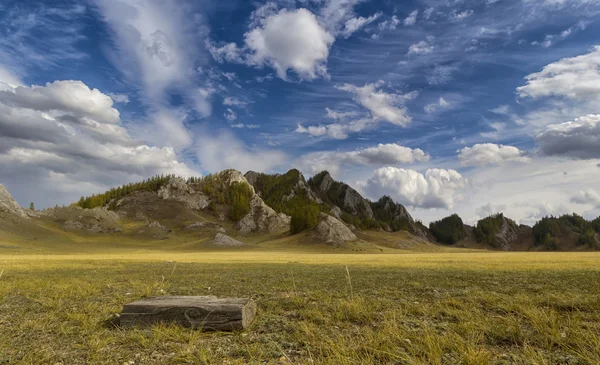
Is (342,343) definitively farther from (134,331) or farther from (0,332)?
(0,332)

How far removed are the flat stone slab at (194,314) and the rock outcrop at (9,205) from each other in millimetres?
162521

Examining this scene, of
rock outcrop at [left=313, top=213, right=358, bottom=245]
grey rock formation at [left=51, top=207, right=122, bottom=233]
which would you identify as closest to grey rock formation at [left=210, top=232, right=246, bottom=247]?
rock outcrop at [left=313, top=213, right=358, bottom=245]

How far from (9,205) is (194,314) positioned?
17187 cm

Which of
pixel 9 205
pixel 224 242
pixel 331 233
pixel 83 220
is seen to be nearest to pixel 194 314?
pixel 224 242

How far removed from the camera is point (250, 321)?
9648mm

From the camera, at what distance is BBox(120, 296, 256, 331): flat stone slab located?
890cm

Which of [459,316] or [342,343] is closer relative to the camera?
[342,343]

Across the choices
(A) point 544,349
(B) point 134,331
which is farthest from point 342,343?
(B) point 134,331

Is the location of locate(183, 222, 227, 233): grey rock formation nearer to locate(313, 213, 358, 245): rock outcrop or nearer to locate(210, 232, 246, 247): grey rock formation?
locate(210, 232, 246, 247): grey rock formation

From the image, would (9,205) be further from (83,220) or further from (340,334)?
(340,334)

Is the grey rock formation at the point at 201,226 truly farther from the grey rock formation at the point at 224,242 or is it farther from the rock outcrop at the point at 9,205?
the rock outcrop at the point at 9,205

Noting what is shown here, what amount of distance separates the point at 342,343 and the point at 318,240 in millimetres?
130289

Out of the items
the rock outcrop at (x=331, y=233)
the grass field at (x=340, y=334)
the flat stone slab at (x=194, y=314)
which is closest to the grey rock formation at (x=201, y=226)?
the rock outcrop at (x=331, y=233)

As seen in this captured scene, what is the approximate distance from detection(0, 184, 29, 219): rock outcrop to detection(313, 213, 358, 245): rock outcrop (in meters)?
119
